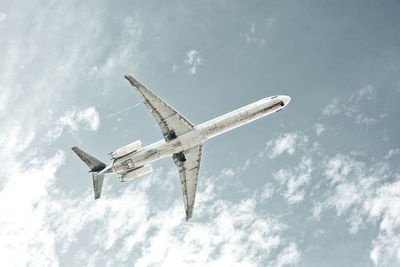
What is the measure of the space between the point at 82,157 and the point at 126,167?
9.90m

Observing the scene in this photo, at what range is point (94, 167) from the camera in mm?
51125

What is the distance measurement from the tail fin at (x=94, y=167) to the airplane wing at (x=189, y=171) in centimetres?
1319

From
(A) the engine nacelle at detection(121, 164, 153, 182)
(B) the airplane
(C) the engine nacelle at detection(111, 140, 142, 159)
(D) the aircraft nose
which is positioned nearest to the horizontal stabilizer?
(B) the airplane

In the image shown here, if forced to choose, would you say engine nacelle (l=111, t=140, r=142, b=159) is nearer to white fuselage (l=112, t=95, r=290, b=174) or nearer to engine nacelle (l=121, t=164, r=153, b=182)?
white fuselage (l=112, t=95, r=290, b=174)

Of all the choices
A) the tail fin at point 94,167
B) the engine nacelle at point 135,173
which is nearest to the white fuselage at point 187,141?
the engine nacelle at point 135,173

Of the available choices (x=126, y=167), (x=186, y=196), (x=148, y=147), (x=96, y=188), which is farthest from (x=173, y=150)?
(x=96, y=188)

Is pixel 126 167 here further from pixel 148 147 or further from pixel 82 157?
pixel 82 157

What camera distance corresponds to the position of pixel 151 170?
50219mm

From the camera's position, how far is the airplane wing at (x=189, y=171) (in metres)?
49.9

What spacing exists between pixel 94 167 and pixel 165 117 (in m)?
16.3

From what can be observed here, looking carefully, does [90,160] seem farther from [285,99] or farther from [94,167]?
[285,99]

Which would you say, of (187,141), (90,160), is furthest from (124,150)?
(187,141)

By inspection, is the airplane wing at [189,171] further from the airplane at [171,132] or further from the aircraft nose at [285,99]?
the aircraft nose at [285,99]

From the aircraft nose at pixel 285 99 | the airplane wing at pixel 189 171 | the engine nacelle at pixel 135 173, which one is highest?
the aircraft nose at pixel 285 99
